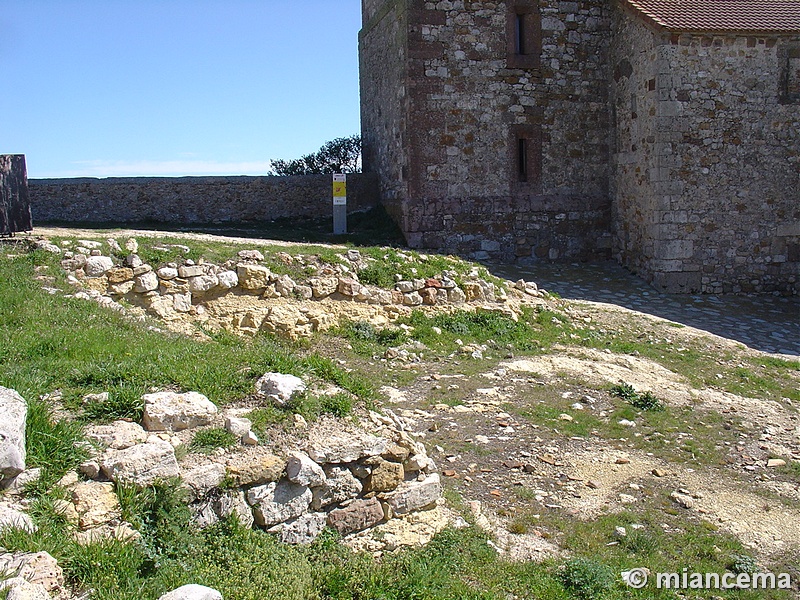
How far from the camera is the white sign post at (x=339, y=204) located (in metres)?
16.2

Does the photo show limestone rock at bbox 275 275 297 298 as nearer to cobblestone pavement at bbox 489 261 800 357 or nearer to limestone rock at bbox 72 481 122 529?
cobblestone pavement at bbox 489 261 800 357

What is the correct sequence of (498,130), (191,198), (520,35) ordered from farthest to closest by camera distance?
(191,198)
(520,35)
(498,130)

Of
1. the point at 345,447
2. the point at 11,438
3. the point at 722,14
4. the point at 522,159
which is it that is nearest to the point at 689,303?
the point at 522,159

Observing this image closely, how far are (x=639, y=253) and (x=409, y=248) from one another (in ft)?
15.3

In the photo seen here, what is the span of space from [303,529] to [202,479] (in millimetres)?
779

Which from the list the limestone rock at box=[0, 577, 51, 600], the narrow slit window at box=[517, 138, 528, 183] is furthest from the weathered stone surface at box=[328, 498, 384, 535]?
the narrow slit window at box=[517, 138, 528, 183]

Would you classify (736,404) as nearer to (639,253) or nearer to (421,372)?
(421,372)

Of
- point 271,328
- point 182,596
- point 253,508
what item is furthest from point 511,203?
point 182,596

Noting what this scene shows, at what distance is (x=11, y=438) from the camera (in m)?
4.12

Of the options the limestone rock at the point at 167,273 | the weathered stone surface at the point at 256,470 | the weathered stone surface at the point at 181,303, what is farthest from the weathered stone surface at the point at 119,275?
the weathered stone surface at the point at 256,470

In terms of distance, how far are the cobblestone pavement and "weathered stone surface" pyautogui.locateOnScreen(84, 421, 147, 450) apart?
10.2 meters

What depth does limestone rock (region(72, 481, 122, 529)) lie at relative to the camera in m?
4.26

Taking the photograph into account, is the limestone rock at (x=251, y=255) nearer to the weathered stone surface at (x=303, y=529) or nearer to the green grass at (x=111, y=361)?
the green grass at (x=111, y=361)

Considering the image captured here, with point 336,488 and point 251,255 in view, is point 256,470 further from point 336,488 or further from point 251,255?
point 251,255
